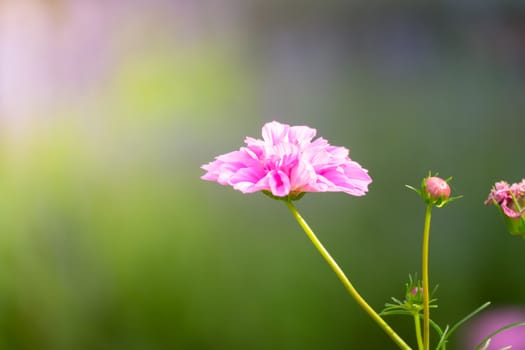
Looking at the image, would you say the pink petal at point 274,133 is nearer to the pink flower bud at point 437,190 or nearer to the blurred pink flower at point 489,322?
the pink flower bud at point 437,190

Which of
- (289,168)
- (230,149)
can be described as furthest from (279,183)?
(230,149)

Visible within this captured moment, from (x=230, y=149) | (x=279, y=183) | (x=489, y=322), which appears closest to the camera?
(x=279, y=183)

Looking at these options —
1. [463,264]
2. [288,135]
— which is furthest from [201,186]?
[288,135]

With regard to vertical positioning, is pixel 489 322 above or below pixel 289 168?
below

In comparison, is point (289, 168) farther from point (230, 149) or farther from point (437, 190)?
point (230, 149)

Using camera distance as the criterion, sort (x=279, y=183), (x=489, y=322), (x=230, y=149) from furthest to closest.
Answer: (x=230, y=149), (x=489, y=322), (x=279, y=183)

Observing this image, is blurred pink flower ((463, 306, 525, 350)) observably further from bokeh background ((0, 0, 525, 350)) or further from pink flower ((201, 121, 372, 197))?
pink flower ((201, 121, 372, 197))
